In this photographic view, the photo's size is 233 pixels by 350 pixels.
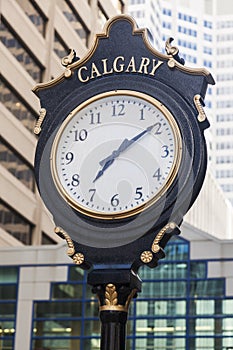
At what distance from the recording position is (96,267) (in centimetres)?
516

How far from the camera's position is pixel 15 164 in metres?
41.4

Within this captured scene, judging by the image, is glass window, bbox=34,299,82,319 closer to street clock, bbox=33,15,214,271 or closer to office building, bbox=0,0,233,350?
office building, bbox=0,0,233,350

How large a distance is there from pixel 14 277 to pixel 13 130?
8707 mm

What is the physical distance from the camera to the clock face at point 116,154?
516cm

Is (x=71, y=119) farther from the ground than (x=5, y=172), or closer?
closer

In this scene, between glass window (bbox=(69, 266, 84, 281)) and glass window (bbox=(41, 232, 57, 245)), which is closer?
glass window (bbox=(69, 266, 84, 281))

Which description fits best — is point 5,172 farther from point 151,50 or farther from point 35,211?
point 151,50

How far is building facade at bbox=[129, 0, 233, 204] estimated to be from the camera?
13550 centimetres

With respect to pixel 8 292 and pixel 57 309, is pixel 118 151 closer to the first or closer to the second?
pixel 57 309

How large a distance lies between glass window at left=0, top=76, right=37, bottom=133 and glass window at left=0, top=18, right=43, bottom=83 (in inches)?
66.0

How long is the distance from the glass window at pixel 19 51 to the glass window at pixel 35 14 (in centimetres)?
176

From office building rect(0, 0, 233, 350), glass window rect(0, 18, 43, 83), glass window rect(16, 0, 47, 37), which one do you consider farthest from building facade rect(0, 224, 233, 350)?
glass window rect(16, 0, 47, 37)

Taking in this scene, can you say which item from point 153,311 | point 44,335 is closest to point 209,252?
point 153,311

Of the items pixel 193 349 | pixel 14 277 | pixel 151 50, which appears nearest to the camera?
pixel 151 50
